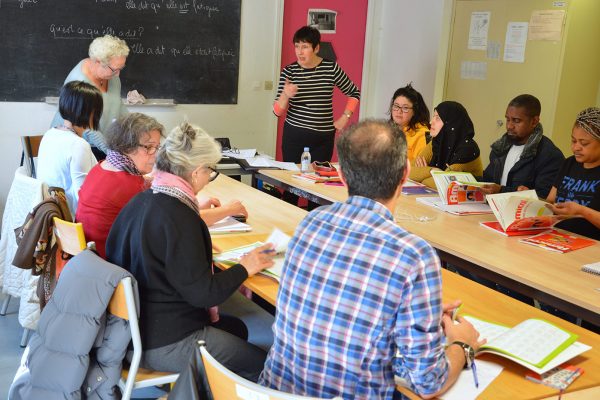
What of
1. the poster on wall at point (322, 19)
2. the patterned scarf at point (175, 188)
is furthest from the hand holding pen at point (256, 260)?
the poster on wall at point (322, 19)

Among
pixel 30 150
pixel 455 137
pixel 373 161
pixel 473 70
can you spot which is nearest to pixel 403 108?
pixel 455 137

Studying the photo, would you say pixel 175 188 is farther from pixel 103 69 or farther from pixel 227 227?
pixel 103 69

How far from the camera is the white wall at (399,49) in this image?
19.7 feet

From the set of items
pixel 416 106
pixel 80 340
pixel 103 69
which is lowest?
pixel 80 340

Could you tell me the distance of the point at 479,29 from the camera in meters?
5.45

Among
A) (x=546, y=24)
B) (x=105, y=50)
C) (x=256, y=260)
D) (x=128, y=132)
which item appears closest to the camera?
(x=256, y=260)

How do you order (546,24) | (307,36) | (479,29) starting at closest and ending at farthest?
1. (307,36)
2. (546,24)
3. (479,29)

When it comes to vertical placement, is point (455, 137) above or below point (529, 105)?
below

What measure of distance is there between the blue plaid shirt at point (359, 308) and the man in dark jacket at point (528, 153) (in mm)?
2134

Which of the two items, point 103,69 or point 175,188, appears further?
point 103,69

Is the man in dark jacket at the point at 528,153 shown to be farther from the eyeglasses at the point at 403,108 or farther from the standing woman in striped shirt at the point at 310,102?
the standing woman in striped shirt at the point at 310,102

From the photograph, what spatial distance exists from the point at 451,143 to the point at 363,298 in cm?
276

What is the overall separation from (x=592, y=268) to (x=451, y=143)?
1659mm

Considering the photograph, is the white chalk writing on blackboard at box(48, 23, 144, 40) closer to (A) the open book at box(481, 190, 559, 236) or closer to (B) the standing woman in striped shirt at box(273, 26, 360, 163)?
(B) the standing woman in striped shirt at box(273, 26, 360, 163)
